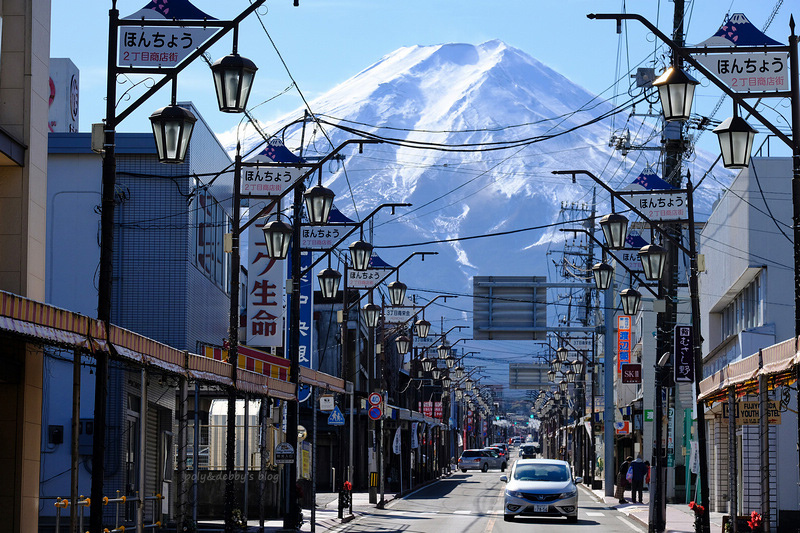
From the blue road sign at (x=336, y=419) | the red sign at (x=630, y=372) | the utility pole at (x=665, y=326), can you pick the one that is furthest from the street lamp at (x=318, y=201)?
the red sign at (x=630, y=372)

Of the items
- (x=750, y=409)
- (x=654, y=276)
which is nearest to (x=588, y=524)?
(x=654, y=276)

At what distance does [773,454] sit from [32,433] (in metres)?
19.6

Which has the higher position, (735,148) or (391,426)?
(735,148)

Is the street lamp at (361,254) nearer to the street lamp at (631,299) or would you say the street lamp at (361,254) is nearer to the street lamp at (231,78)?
the street lamp at (631,299)

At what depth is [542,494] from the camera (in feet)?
98.8

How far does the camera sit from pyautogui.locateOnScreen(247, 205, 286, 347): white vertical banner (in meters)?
35.1

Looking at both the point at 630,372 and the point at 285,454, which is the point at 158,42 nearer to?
the point at 285,454

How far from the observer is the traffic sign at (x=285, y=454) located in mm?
25683

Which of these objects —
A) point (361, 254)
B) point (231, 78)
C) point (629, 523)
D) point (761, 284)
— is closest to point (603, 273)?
point (761, 284)

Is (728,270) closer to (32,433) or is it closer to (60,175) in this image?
(60,175)

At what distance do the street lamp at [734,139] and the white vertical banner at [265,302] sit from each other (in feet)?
69.5

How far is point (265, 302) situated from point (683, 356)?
13.0 metres

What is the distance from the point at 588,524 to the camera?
3011 cm

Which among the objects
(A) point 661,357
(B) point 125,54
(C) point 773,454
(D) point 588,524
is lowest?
(D) point 588,524
